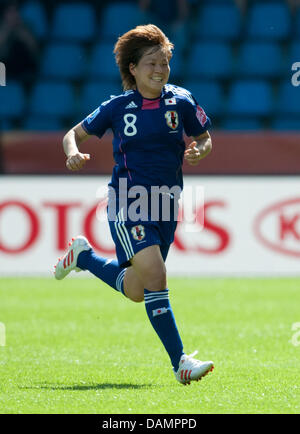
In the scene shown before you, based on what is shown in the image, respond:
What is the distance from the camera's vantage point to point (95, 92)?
13570 millimetres

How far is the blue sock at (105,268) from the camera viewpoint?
19.2ft

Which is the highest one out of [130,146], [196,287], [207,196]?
[130,146]

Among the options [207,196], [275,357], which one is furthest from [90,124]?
[207,196]

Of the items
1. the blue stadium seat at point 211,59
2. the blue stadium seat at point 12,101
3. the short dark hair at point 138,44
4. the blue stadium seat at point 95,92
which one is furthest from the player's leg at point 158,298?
the blue stadium seat at point 211,59

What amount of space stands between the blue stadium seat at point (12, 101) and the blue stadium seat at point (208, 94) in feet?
7.69

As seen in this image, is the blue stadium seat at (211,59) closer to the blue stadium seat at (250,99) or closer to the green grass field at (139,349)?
the blue stadium seat at (250,99)

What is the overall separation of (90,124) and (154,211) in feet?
2.12

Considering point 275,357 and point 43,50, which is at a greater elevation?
point 43,50

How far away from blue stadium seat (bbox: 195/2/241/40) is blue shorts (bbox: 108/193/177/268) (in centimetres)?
964

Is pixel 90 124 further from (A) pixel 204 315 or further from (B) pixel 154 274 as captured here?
(A) pixel 204 315

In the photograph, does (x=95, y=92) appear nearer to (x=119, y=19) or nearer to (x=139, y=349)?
(x=119, y=19)

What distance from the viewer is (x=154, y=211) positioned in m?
5.34

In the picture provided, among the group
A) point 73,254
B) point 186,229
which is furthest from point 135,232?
point 186,229

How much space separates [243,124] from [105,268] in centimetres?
766
